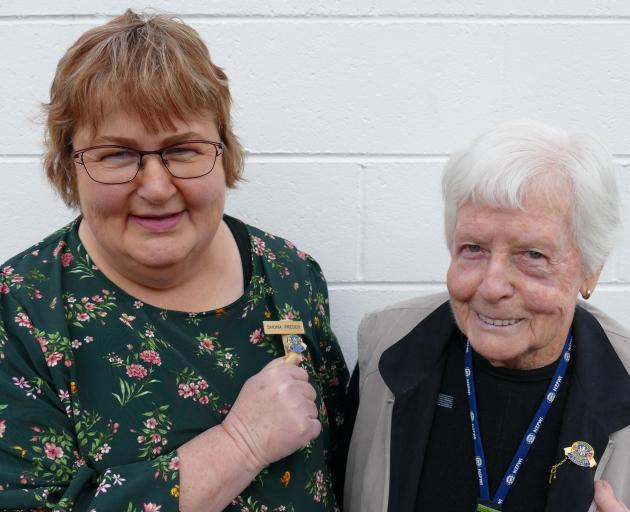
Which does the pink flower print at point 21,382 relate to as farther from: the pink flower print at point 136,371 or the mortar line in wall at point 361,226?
the mortar line in wall at point 361,226

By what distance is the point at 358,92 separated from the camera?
2211 mm

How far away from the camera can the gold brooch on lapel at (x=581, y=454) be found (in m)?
1.50

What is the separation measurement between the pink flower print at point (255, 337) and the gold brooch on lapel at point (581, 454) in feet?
2.32

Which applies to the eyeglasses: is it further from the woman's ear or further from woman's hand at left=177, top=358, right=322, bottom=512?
the woman's ear

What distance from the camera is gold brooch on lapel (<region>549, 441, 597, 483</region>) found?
1.50 meters

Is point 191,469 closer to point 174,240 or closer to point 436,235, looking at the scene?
point 174,240

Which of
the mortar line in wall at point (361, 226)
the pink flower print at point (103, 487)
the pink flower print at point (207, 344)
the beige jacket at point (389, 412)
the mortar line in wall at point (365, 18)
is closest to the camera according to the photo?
the pink flower print at point (103, 487)

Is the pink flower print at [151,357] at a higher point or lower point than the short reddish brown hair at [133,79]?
lower

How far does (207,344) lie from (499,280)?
25.5 inches

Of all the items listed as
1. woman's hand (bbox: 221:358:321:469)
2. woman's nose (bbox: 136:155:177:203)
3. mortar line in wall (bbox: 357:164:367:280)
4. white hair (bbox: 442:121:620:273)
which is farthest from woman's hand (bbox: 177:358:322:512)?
mortar line in wall (bbox: 357:164:367:280)

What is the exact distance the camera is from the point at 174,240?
1561mm

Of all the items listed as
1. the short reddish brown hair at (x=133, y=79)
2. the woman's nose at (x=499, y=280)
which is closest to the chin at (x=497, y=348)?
the woman's nose at (x=499, y=280)

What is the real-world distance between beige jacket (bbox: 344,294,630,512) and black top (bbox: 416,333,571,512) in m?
0.07

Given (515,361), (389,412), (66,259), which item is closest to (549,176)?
(515,361)
